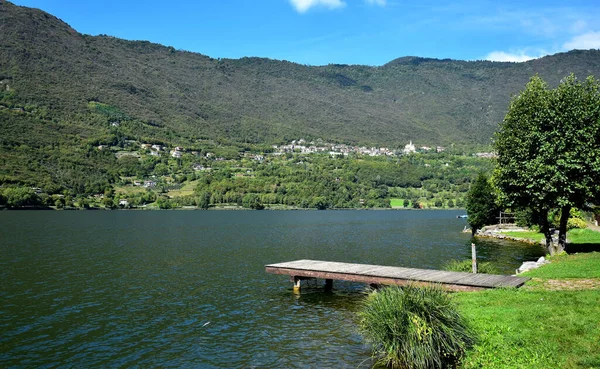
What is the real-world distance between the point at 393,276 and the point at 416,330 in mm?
10596

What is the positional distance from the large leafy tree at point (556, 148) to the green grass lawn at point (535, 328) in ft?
34.8

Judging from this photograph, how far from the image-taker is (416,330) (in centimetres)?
1327

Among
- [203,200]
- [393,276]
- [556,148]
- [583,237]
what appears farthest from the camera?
[203,200]

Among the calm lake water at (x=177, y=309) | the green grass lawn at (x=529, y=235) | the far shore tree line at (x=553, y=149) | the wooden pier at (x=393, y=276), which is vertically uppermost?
the far shore tree line at (x=553, y=149)

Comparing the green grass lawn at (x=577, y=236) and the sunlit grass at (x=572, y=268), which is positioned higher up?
the sunlit grass at (x=572, y=268)

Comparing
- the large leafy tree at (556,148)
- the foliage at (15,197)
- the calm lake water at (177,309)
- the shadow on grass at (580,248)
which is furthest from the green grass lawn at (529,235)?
the foliage at (15,197)

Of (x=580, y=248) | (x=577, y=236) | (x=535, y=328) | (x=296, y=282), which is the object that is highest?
(x=535, y=328)

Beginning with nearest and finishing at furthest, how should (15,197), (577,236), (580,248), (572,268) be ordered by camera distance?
1. (572,268)
2. (580,248)
3. (577,236)
4. (15,197)

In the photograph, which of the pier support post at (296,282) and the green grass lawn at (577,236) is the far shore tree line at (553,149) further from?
the pier support post at (296,282)

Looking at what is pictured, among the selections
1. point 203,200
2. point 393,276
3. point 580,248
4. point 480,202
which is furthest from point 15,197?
point 580,248

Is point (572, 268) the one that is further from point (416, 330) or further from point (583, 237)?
point (583, 237)

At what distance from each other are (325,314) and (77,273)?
21579 mm

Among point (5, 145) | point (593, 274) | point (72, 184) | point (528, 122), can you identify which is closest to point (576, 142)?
point (528, 122)

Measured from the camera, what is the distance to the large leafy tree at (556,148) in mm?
26797
